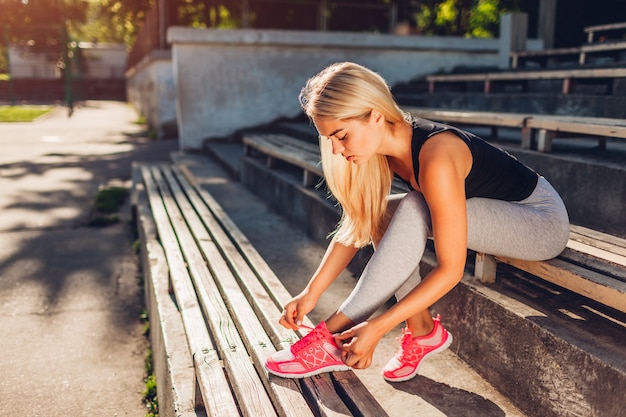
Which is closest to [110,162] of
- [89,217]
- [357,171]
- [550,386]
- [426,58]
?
[89,217]

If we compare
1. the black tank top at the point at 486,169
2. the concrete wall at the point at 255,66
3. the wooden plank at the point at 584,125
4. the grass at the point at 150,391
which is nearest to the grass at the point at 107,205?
the concrete wall at the point at 255,66

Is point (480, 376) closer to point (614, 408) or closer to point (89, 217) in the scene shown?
point (614, 408)

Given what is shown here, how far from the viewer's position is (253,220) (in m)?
4.66

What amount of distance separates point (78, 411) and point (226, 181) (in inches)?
156

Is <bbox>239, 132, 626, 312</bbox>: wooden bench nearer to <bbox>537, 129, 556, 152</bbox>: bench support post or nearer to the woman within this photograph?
the woman

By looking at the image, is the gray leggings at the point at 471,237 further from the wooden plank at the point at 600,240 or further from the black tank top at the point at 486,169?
the wooden plank at the point at 600,240

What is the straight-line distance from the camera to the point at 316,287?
7.22ft

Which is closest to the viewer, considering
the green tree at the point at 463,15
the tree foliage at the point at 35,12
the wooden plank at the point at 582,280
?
the wooden plank at the point at 582,280

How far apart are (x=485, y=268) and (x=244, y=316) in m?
1.02

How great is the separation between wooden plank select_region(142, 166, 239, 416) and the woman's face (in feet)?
2.98

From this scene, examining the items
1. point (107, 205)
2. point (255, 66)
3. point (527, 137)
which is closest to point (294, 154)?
point (527, 137)

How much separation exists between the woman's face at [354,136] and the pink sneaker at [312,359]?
0.60 metres

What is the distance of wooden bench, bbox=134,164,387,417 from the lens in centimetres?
187

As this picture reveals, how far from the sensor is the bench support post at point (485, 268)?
227 centimetres
